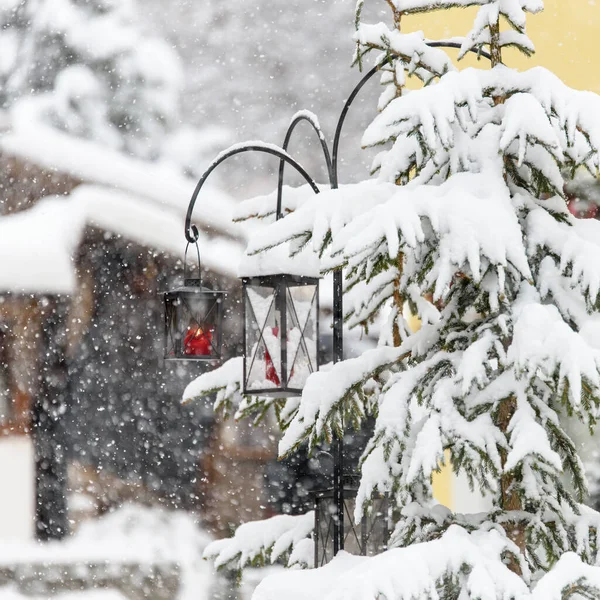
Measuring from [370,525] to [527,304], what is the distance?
76 centimetres

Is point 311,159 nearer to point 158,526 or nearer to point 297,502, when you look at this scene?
point 297,502

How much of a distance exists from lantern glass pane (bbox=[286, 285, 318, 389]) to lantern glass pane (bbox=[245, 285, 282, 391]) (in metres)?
0.02

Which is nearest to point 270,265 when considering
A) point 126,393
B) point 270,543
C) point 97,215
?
point 270,543

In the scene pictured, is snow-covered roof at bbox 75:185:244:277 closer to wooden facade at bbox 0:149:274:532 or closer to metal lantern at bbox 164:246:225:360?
wooden facade at bbox 0:149:274:532

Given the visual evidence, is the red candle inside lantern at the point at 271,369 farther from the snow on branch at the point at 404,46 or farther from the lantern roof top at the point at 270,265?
the snow on branch at the point at 404,46

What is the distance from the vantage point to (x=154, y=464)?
4219mm

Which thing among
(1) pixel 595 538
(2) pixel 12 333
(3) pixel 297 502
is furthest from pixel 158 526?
(1) pixel 595 538

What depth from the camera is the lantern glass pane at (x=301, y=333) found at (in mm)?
1858

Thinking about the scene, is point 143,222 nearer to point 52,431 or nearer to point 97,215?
point 97,215

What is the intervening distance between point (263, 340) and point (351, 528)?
1.30ft

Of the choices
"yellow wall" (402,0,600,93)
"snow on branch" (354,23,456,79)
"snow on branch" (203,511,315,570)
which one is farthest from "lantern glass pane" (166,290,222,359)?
"yellow wall" (402,0,600,93)

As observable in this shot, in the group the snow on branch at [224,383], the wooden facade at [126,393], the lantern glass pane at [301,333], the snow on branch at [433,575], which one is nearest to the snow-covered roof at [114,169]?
the wooden facade at [126,393]

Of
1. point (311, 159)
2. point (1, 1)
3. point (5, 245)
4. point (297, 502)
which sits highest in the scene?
point (1, 1)

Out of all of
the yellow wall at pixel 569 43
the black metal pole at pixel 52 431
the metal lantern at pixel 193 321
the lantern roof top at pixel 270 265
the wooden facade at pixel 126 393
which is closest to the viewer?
the lantern roof top at pixel 270 265
